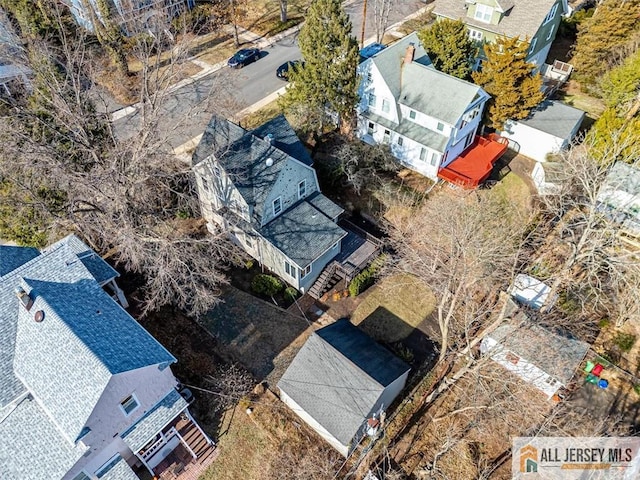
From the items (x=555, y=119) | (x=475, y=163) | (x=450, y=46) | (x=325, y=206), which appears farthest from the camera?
(x=450, y=46)

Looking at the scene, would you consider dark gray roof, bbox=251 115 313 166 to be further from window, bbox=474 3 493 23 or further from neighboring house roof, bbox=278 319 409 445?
window, bbox=474 3 493 23

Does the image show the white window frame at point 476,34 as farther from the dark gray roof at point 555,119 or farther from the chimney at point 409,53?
the chimney at point 409,53

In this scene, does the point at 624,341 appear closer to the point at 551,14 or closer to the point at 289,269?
the point at 289,269

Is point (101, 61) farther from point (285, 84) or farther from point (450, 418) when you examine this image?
point (450, 418)

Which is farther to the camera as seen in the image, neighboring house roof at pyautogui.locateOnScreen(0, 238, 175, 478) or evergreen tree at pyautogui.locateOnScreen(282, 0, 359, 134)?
evergreen tree at pyautogui.locateOnScreen(282, 0, 359, 134)

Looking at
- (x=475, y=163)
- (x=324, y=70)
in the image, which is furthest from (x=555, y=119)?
(x=324, y=70)

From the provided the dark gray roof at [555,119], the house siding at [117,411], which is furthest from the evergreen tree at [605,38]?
the house siding at [117,411]

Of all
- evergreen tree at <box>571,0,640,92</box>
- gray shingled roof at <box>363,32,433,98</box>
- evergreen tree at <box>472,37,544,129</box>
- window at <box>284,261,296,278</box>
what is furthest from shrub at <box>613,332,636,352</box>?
evergreen tree at <box>571,0,640,92</box>
